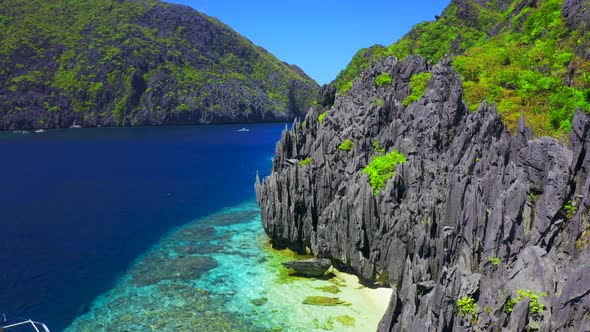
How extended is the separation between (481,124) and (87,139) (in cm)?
14347

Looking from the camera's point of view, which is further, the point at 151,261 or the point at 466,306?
the point at 151,261

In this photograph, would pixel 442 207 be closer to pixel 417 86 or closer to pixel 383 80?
pixel 417 86

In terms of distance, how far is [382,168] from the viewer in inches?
1433

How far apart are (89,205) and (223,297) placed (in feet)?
128

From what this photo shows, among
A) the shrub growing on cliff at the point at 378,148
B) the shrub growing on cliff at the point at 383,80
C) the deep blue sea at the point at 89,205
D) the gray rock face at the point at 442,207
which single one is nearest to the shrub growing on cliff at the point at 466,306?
the gray rock face at the point at 442,207

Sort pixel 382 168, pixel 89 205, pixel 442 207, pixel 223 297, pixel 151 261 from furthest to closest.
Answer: pixel 89 205
pixel 151 261
pixel 382 168
pixel 223 297
pixel 442 207

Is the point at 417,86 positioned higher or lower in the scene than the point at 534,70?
lower

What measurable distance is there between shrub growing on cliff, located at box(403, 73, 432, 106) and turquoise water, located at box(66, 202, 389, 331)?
19659mm

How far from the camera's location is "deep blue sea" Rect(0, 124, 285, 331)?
113 ft

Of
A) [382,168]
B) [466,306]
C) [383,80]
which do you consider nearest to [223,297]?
[382,168]

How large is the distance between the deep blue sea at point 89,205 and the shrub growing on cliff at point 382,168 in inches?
931

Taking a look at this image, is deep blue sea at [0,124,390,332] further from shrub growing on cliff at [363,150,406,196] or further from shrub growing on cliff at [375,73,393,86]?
shrub growing on cliff at [375,73,393,86]

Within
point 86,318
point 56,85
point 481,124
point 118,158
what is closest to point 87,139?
point 118,158

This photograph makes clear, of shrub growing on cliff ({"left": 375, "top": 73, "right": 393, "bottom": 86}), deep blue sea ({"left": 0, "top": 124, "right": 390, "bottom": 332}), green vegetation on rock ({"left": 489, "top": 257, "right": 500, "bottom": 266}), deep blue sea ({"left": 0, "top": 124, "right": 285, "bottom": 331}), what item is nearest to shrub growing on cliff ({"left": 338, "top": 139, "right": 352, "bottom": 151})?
shrub growing on cliff ({"left": 375, "top": 73, "right": 393, "bottom": 86})
